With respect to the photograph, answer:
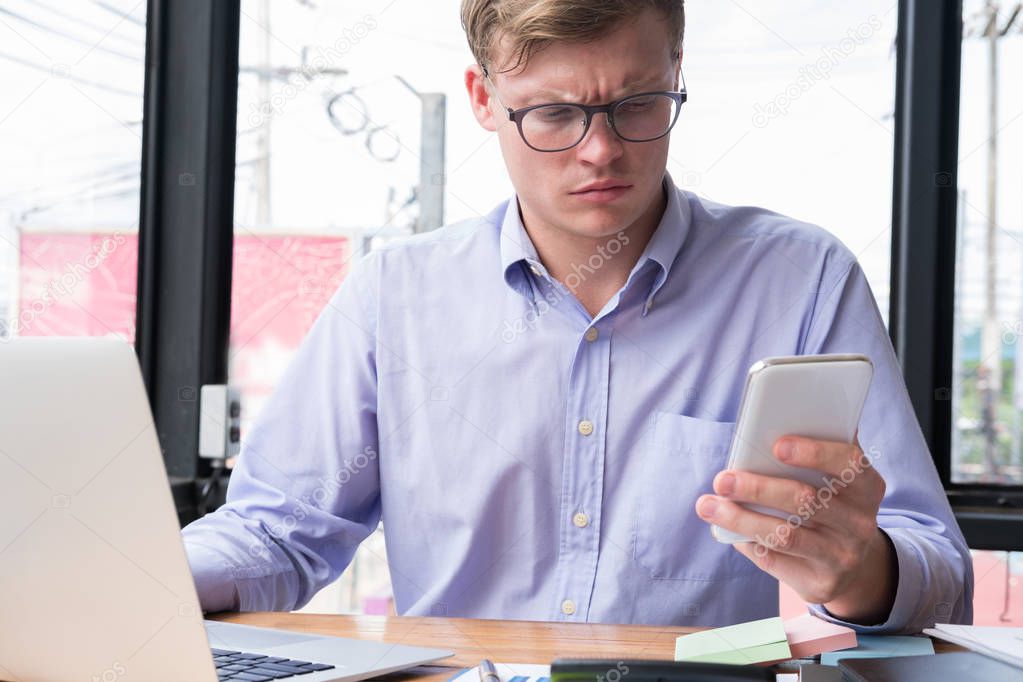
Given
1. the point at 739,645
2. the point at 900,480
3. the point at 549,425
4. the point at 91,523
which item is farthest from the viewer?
the point at 549,425

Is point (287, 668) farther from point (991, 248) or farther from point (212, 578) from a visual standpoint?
point (991, 248)

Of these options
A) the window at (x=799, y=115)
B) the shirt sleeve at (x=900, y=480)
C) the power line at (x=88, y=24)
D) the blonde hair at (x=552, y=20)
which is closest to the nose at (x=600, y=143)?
the blonde hair at (x=552, y=20)

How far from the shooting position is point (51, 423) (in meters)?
0.66

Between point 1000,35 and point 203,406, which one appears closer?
point 1000,35

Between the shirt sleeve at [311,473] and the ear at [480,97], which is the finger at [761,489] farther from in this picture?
the ear at [480,97]

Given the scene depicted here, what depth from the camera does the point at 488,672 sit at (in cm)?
85

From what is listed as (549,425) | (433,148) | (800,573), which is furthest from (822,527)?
(433,148)

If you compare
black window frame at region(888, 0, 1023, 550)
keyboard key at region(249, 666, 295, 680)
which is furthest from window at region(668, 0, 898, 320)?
keyboard key at region(249, 666, 295, 680)

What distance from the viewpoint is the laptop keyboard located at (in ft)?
2.67

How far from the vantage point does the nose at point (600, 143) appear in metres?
1.29

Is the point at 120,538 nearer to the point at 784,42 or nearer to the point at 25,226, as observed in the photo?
the point at 25,226

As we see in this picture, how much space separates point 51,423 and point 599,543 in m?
0.84

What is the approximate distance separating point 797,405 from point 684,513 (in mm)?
530

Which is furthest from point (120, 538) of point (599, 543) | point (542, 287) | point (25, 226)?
point (25, 226)
